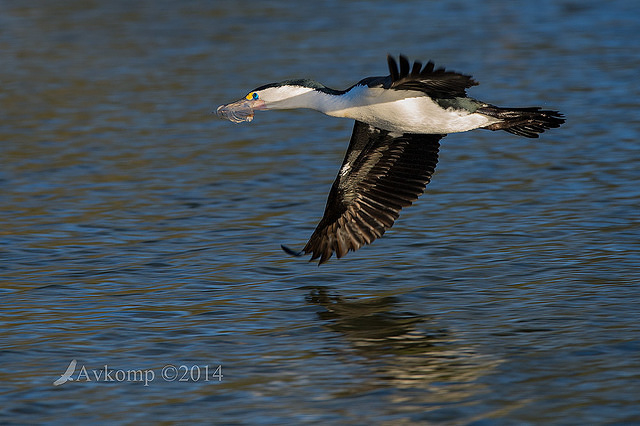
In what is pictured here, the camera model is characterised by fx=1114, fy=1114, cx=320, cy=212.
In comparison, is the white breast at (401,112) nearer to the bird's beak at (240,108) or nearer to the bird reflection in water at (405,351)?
the bird's beak at (240,108)

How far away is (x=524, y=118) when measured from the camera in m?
9.27

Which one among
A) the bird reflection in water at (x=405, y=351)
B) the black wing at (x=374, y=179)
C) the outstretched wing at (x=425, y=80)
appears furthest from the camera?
the black wing at (x=374, y=179)

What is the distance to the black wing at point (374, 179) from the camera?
9.87 metres

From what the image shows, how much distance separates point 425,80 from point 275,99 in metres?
1.82

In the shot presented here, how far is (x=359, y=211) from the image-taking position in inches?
390

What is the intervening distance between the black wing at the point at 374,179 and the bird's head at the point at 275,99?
0.76 metres

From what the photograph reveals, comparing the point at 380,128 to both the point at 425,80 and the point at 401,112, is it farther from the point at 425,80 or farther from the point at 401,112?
the point at 425,80

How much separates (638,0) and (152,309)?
17752 mm

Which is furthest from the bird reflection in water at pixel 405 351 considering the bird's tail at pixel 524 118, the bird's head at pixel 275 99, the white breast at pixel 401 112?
the bird's tail at pixel 524 118

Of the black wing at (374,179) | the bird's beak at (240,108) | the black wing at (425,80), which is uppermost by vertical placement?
the black wing at (425,80)

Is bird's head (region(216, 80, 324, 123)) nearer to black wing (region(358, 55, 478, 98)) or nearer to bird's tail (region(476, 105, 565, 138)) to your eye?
black wing (region(358, 55, 478, 98))

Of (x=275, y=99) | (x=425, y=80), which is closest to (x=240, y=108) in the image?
(x=275, y=99)

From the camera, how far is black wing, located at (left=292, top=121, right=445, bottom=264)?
9.87 meters

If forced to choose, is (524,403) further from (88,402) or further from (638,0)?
(638,0)
